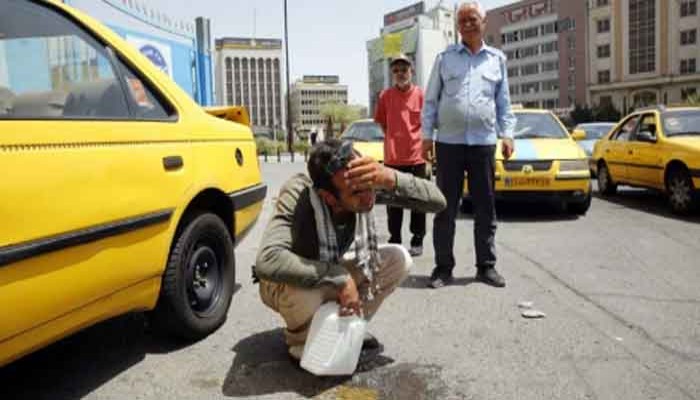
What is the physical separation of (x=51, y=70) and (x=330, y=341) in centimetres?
162

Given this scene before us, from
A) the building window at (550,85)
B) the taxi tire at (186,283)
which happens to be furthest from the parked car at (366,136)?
the building window at (550,85)

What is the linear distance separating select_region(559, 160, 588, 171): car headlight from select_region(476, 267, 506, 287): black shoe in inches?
143

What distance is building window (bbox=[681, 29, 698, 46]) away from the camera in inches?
2786

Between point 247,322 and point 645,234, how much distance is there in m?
4.70

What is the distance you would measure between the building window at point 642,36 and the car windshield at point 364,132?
7392 cm

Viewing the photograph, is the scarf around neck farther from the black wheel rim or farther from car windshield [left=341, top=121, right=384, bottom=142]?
car windshield [left=341, top=121, right=384, bottom=142]

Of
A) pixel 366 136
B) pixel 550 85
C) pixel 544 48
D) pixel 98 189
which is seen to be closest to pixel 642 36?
pixel 550 85

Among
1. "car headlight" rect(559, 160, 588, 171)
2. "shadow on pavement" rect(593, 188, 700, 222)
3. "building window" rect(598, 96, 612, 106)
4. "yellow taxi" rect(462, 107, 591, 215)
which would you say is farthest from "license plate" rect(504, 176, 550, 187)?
"building window" rect(598, 96, 612, 106)

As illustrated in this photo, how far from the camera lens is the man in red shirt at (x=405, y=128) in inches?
226

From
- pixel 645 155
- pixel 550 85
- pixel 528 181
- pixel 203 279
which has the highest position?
pixel 550 85

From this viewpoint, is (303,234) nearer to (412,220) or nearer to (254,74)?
(412,220)

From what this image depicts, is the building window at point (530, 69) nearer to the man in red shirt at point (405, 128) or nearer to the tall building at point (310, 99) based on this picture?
the tall building at point (310, 99)

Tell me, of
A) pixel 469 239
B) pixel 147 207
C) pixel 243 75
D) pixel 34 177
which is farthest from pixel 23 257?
pixel 243 75

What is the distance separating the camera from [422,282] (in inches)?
189
